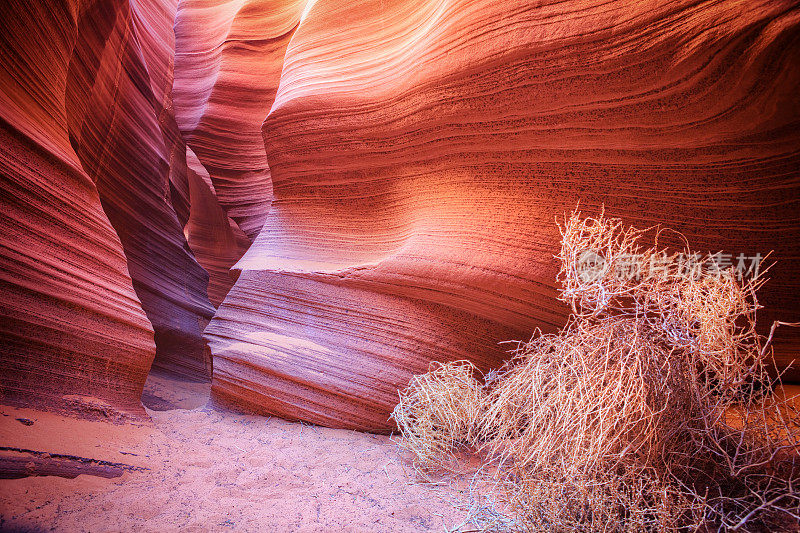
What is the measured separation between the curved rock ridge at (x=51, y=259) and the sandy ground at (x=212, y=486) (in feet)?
1.20

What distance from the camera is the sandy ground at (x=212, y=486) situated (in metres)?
2.05

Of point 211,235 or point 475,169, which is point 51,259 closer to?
point 475,169

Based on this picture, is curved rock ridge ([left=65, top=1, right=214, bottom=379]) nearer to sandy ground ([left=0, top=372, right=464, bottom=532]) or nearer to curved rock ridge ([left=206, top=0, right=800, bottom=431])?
curved rock ridge ([left=206, top=0, right=800, bottom=431])

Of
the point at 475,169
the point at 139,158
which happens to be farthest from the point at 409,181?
the point at 139,158

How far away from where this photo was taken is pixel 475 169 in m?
3.46

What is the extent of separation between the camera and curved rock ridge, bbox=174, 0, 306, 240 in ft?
21.9

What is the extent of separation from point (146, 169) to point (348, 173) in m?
4.66

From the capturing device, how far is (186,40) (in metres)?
8.14

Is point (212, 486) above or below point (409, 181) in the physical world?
below

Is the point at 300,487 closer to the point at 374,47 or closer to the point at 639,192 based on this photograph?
the point at 639,192

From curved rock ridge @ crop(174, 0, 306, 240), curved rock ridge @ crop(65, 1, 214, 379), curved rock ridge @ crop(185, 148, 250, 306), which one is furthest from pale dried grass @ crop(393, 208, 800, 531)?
curved rock ridge @ crop(185, 148, 250, 306)

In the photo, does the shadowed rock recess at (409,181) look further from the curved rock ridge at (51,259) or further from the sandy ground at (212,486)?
the sandy ground at (212,486)

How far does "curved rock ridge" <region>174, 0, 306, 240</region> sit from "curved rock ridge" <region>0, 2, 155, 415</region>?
322 cm

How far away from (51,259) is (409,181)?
2970 mm
